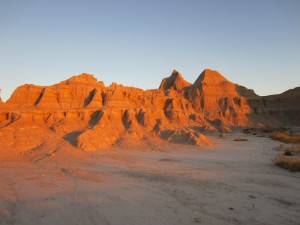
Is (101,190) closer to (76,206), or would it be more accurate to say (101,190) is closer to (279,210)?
(76,206)

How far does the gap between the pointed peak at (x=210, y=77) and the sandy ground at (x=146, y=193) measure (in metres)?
41.3

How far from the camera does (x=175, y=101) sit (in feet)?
109

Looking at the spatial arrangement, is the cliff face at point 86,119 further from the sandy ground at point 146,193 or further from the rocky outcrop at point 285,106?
the rocky outcrop at point 285,106

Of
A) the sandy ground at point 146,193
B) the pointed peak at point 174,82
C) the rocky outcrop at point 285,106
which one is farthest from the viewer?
the pointed peak at point 174,82

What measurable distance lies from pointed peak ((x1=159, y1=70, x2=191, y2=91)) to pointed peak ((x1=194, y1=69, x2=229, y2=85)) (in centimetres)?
295

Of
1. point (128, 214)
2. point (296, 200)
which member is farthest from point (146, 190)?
point (296, 200)

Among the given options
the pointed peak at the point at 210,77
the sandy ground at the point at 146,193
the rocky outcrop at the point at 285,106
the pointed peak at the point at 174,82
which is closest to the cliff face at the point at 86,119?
the sandy ground at the point at 146,193

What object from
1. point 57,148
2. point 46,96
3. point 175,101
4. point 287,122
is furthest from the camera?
point 287,122

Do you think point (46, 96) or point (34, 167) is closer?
point (34, 167)

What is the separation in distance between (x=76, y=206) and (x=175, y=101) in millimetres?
27663

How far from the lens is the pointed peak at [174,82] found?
53.8 metres

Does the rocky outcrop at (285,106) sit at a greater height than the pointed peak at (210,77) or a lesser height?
lesser

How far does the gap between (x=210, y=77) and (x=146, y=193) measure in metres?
48.6

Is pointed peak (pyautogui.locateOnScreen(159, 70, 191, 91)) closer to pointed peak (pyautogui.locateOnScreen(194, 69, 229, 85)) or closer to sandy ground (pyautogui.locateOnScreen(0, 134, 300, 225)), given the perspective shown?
pointed peak (pyautogui.locateOnScreen(194, 69, 229, 85))
